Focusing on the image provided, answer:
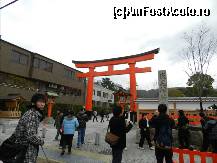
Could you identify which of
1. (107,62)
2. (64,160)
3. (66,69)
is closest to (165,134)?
(64,160)

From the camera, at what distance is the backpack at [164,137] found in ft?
17.3

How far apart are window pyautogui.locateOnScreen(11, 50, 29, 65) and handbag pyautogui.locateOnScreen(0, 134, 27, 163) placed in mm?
28773

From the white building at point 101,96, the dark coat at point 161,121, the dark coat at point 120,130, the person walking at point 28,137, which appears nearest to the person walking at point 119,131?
the dark coat at point 120,130

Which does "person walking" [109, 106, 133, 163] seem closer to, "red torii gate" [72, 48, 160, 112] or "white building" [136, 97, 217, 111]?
"red torii gate" [72, 48, 160, 112]

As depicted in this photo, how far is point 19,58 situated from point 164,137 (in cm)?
2938

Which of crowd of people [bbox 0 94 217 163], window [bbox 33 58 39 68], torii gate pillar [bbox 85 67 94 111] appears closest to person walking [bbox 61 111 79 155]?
crowd of people [bbox 0 94 217 163]

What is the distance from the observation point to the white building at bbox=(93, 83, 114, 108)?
5617cm

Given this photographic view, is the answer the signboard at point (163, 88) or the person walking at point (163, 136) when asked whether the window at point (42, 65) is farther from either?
the person walking at point (163, 136)

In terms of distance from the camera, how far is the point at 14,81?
30.4m

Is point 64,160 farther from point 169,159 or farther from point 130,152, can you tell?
point 169,159

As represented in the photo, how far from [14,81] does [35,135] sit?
29198 mm

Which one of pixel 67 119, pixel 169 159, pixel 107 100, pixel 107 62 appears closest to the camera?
pixel 169 159

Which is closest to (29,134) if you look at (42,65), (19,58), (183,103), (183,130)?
(183,130)

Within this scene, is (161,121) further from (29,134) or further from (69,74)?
(69,74)
